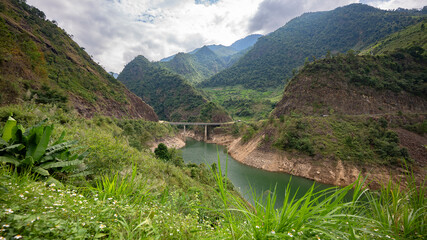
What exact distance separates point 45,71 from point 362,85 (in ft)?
176

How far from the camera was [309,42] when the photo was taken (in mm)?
118688

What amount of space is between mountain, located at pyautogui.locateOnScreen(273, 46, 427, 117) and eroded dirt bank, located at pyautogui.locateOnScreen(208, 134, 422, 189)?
11.7 meters

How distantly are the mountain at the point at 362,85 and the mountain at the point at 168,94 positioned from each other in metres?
29.5

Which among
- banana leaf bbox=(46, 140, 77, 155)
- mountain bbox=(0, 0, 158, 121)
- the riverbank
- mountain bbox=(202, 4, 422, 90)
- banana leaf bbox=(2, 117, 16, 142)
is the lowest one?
the riverbank

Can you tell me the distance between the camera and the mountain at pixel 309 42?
9294 cm

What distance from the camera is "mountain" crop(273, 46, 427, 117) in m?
30.7

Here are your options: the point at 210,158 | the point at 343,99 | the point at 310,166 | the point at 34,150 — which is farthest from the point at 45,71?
the point at 343,99

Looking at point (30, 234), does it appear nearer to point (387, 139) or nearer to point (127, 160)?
point (127, 160)

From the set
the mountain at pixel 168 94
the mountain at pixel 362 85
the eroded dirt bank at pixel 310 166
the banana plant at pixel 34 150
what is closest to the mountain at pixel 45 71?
the banana plant at pixel 34 150

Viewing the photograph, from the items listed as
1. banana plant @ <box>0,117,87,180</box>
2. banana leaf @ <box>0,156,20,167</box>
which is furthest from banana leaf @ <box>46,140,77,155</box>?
banana leaf @ <box>0,156,20,167</box>

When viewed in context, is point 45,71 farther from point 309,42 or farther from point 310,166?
point 309,42

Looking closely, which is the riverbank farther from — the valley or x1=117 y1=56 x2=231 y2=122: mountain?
x1=117 y1=56 x2=231 y2=122: mountain

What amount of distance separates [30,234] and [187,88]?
84.5 metres

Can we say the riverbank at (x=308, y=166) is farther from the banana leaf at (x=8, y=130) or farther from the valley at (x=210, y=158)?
the banana leaf at (x=8, y=130)
